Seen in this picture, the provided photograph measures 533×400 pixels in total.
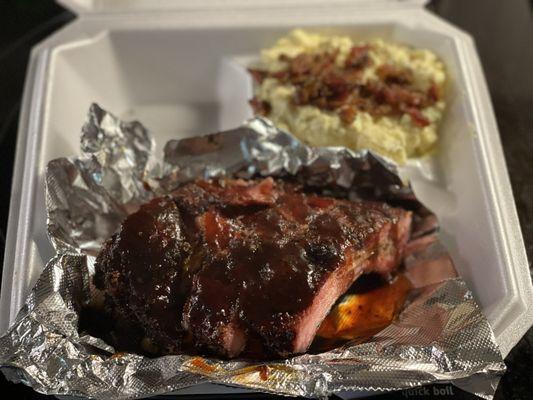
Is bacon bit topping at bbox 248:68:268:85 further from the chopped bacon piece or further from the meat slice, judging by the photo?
the meat slice

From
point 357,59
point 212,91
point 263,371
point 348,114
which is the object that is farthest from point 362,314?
point 212,91

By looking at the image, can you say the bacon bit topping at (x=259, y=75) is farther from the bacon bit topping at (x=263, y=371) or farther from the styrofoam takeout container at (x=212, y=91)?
the bacon bit topping at (x=263, y=371)

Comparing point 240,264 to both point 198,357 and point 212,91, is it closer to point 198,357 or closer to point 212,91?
point 198,357

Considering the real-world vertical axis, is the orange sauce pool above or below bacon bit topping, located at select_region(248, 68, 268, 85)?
below

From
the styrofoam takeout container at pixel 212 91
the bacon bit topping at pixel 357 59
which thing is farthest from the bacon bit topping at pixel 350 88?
the styrofoam takeout container at pixel 212 91

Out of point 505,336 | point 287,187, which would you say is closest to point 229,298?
point 287,187

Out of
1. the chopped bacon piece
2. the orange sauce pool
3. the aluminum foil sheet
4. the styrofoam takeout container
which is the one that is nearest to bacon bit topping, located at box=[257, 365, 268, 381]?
the aluminum foil sheet
